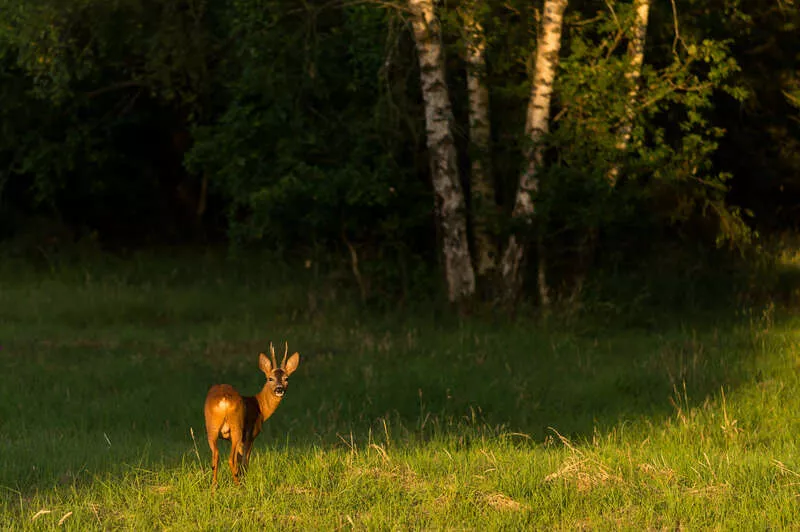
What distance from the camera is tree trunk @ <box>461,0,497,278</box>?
57.2ft

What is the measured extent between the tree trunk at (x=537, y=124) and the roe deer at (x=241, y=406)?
1047cm

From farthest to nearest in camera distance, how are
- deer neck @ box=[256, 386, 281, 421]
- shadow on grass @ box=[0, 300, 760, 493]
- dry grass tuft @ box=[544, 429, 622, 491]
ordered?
shadow on grass @ box=[0, 300, 760, 493] → dry grass tuft @ box=[544, 429, 622, 491] → deer neck @ box=[256, 386, 281, 421]

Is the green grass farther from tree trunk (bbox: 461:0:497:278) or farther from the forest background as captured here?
tree trunk (bbox: 461:0:497:278)

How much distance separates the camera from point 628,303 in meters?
17.8

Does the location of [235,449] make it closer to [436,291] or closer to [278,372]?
[278,372]

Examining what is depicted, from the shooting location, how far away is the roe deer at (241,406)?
646 cm

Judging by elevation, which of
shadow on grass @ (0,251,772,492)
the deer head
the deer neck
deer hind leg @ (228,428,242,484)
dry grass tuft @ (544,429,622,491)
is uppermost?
the deer head

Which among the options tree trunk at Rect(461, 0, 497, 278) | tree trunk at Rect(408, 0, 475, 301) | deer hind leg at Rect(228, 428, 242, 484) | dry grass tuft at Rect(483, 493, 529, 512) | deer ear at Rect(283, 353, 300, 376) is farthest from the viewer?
tree trunk at Rect(461, 0, 497, 278)

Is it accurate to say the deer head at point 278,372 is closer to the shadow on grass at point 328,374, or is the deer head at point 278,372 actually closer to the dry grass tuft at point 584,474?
the dry grass tuft at point 584,474

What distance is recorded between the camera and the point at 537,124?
55.8ft

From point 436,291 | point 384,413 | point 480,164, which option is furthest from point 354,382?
point 480,164

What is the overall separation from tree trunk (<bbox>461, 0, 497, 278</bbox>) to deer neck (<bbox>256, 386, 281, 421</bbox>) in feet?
35.1

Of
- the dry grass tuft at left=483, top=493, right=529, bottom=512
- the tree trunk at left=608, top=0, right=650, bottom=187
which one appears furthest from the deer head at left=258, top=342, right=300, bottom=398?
the tree trunk at left=608, top=0, right=650, bottom=187

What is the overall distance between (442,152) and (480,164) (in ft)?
2.67
